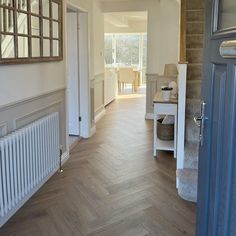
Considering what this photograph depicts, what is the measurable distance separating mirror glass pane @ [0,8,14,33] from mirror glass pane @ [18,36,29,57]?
0.17 m

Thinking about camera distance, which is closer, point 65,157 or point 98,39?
point 65,157

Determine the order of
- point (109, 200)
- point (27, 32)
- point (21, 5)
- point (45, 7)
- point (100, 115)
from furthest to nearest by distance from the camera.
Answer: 1. point (100, 115)
2. point (45, 7)
3. point (109, 200)
4. point (27, 32)
5. point (21, 5)

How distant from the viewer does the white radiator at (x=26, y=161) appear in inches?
100

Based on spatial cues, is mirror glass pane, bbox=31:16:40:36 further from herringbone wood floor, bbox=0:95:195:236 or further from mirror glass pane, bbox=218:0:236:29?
mirror glass pane, bbox=218:0:236:29

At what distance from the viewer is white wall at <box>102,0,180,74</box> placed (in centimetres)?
605

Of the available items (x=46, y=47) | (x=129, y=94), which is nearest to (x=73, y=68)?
(x=46, y=47)

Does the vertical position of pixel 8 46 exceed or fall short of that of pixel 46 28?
it falls short

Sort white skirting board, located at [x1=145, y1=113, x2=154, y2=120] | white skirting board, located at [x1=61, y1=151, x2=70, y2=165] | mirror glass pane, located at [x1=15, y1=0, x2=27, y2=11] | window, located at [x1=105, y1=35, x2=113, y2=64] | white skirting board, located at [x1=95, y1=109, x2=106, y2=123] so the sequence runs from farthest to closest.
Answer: window, located at [x1=105, y1=35, x2=113, y2=64] < white skirting board, located at [x1=145, y1=113, x2=154, y2=120] < white skirting board, located at [x1=95, y1=109, x2=106, y2=123] < white skirting board, located at [x1=61, y1=151, x2=70, y2=165] < mirror glass pane, located at [x1=15, y1=0, x2=27, y2=11]

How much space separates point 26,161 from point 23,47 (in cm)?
100

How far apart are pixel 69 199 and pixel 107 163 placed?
3.56ft

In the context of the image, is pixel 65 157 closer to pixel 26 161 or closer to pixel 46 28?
pixel 26 161

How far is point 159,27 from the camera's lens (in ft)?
20.9

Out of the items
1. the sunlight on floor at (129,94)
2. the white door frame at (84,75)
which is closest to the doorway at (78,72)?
the white door frame at (84,75)

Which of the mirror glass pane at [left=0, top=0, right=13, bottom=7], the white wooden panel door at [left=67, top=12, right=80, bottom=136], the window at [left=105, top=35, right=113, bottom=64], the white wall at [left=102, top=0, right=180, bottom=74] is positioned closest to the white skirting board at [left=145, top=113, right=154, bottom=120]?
the white wall at [left=102, top=0, right=180, bottom=74]
